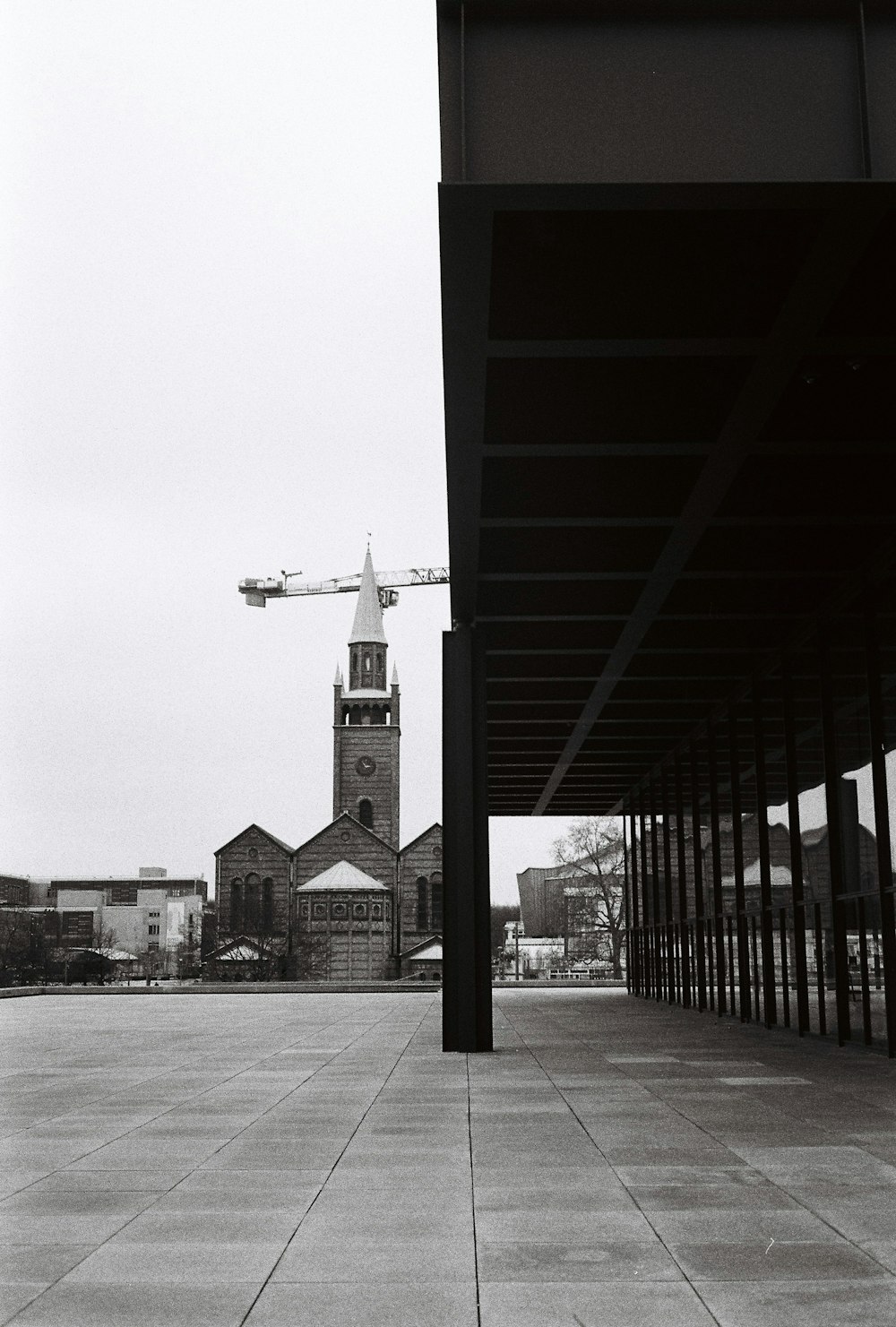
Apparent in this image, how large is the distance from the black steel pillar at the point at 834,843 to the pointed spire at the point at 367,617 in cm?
11558

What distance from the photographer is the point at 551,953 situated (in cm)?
10506

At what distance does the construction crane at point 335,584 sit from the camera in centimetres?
18725

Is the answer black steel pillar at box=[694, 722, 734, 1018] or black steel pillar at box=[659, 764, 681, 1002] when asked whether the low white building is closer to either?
black steel pillar at box=[659, 764, 681, 1002]

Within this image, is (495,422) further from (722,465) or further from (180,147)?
(180,147)

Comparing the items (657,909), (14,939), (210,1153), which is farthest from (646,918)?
(14,939)

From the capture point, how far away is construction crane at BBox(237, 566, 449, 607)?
187 m

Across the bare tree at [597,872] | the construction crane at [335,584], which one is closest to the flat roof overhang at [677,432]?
the bare tree at [597,872]

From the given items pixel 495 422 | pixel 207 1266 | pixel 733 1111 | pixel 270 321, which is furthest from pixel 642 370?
pixel 270 321

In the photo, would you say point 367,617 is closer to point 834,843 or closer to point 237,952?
point 237,952

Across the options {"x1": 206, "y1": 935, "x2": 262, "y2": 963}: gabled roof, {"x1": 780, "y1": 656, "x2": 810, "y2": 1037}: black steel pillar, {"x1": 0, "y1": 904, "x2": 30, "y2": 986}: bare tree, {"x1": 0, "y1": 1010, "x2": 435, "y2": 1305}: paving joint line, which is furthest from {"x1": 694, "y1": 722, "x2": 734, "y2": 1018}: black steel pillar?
{"x1": 206, "y1": 935, "x2": 262, "y2": 963}: gabled roof

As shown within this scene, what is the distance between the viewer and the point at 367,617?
445ft

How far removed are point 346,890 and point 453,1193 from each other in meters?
96.3

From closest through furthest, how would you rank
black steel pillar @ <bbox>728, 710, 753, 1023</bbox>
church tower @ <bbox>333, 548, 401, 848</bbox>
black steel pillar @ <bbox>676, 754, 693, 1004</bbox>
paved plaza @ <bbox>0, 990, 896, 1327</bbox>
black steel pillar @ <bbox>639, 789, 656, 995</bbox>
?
paved plaza @ <bbox>0, 990, 896, 1327</bbox>
black steel pillar @ <bbox>728, 710, 753, 1023</bbox>
black steel pillar @ <bbox>676, 754, 693, 1004</bbox>
black steel pillar @ <bbox>639, 789, 656, 995</bbox>
church tower @ <bbox>333, 548, 401, 848</bbox>

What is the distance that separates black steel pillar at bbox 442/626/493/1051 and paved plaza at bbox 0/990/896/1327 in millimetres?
1789
